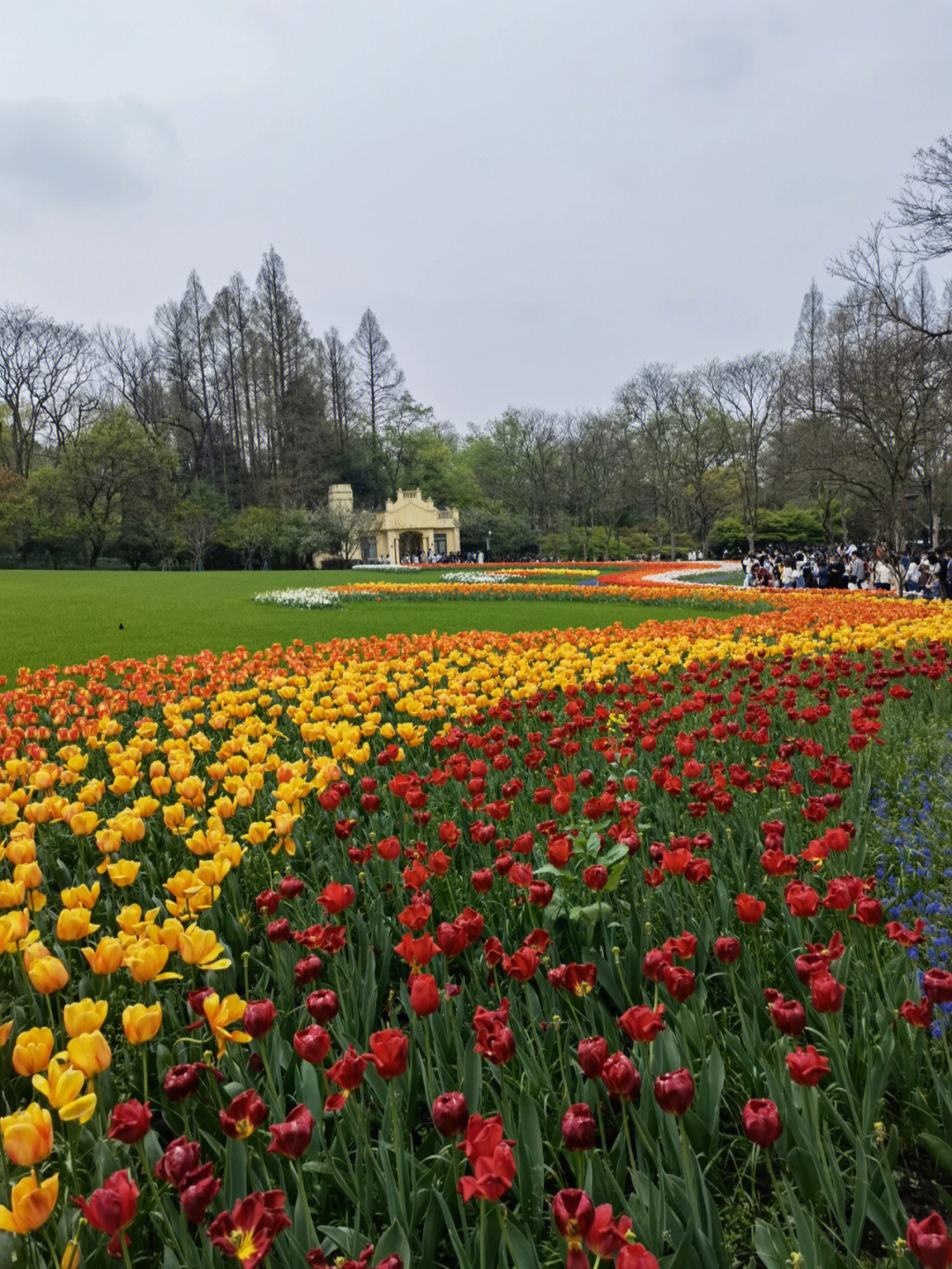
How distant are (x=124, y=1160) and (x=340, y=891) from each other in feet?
2.22

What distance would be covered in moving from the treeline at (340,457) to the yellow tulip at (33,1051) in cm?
3544

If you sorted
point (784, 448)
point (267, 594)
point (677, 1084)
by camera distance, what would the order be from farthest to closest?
point (784, 448) < point (267, 594) < point (677, 1084)

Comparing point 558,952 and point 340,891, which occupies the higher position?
point 340,891

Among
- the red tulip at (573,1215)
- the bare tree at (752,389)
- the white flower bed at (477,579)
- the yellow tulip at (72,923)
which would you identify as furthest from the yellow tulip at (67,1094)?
the bare tree at (752,389)

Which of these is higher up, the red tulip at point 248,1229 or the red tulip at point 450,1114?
the red tulip at point 450,1114

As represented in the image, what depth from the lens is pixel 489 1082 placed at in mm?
1965

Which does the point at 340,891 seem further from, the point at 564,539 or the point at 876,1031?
the point at 564,539

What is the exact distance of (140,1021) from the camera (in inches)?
60.7

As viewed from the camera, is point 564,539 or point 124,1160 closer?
point 124,1160

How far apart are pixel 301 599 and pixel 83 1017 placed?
735 inches

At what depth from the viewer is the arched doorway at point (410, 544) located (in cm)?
5831

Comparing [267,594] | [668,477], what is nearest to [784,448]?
[668,477]

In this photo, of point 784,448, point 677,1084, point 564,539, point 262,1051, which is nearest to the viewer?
point 677,1084

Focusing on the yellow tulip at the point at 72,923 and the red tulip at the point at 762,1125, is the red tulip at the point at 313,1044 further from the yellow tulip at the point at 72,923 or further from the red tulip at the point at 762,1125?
the yellow tulip at the point at 72,923
